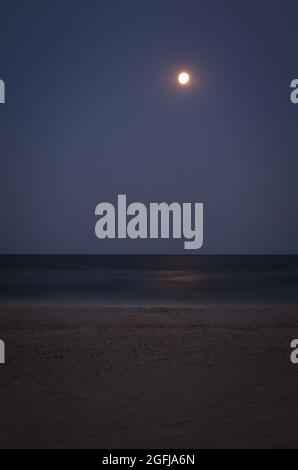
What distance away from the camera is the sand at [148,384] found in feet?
22.0

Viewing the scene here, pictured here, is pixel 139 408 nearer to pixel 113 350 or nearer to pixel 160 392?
pixel 160 392

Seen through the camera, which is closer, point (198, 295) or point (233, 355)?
point (233, 355)

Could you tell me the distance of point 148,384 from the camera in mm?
8961

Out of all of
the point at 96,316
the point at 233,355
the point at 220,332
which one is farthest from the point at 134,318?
the point at 233,355

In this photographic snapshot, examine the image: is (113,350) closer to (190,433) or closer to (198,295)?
(190,433)

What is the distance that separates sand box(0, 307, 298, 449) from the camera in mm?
6695

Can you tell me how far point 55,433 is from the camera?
6.75m

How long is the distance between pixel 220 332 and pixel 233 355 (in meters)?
2.51

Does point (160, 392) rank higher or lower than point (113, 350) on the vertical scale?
lower
